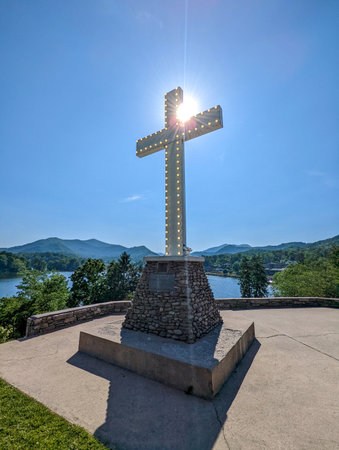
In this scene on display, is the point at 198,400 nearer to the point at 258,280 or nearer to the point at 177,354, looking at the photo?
the point at 177,354

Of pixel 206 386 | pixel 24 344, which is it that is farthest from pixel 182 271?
pixel 24 344

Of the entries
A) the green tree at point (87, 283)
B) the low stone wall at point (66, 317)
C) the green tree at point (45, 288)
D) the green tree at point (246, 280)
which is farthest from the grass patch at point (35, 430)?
the green tree at point (246, 280)

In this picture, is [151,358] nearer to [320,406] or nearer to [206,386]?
[206,386]

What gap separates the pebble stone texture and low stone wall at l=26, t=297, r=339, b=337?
3.13 m

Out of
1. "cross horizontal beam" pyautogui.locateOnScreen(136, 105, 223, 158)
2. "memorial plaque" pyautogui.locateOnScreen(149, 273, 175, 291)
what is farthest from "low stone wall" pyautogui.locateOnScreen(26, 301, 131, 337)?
"cross horizontal beam" pyautogui.locateOnScreen(136, 105, 223, 158)

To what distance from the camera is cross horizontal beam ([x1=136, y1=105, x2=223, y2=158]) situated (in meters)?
5.16

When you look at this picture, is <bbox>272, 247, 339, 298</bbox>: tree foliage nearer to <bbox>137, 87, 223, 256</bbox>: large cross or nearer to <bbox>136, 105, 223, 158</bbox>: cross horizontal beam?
<bbox>137, 87, 223, 256</bbox>: large cross

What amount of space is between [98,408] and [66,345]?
2.97m

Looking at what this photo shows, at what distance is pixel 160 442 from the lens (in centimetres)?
250

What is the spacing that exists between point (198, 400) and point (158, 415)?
77cm

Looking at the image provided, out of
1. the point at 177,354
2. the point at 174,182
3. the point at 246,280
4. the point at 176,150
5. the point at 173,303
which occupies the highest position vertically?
the point at 176,150

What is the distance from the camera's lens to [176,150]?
556 centimetres

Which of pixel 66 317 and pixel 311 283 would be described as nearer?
pixel 66 317

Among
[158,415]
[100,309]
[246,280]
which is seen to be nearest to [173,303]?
[158,415]
